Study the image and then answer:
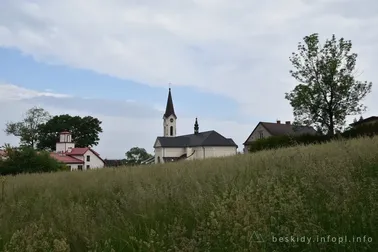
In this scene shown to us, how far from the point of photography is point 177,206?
412cm

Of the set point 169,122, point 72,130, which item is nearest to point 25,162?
point 72,130

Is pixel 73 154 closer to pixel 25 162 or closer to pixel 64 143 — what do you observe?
pixel 64 143

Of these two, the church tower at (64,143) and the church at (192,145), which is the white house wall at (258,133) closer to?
the church at (192,145)

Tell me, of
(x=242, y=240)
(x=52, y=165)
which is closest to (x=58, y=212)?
(x=242, y=240)

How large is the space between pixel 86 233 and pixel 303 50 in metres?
36.5

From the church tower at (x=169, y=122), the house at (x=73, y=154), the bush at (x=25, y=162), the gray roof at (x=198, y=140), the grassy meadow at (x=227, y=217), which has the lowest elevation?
the grassy meadow at (x=227, y=217)

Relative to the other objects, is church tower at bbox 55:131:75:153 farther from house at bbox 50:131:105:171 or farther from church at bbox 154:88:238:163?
church at bbox 154:88:238:163

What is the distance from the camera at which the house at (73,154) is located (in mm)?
72688

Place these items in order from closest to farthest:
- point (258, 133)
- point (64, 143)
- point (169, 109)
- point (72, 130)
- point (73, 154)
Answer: point (258, 133), point (73, 154), point (64, 143), point (72, 130), point (169, 109)

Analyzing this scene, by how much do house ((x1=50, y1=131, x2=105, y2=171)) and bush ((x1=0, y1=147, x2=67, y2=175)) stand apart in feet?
113

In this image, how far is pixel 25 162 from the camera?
1417 inches

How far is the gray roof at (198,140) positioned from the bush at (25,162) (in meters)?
51.9

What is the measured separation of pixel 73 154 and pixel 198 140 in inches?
1149

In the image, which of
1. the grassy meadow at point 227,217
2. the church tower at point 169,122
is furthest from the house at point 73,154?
the grassy meadow at point 227,217
